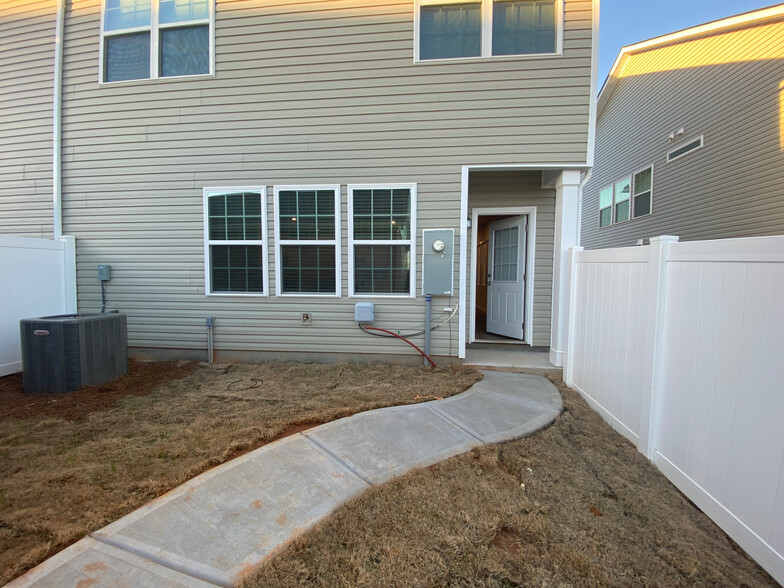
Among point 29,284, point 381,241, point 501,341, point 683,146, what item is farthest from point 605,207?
point 29,284

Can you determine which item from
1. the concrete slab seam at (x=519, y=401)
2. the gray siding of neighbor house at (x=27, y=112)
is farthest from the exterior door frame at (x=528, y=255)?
the gray siding of neighbor house at (x=27, y=112)

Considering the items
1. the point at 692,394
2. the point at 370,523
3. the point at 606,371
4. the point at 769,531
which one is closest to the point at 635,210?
the point at 606,371

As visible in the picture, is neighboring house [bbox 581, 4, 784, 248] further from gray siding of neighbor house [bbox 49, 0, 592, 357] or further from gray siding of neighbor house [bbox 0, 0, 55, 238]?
gray siding of neighbor house [bbox 0, 0, 55, 238]

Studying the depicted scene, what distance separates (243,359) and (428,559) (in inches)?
163

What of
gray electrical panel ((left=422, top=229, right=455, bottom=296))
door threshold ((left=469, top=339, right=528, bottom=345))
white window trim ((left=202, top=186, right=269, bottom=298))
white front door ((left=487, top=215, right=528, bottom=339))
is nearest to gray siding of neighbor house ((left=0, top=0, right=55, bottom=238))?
white window trim ((left=202, top=186, right=269, bottom=298))

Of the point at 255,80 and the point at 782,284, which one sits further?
the point at 255,80

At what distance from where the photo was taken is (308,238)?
4926mm

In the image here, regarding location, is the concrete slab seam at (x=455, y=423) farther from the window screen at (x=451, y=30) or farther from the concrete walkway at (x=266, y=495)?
the window screen at (x=451, y=30)

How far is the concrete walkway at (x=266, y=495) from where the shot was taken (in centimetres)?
161

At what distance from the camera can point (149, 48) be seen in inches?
202

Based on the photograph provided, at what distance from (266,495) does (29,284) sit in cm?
493

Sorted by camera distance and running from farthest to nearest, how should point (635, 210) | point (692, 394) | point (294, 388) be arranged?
point (635, 210)
point (294, 388)
point (692, 394)

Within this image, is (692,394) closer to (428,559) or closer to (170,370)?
(428,559)

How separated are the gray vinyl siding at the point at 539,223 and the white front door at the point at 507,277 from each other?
0.22 meters
